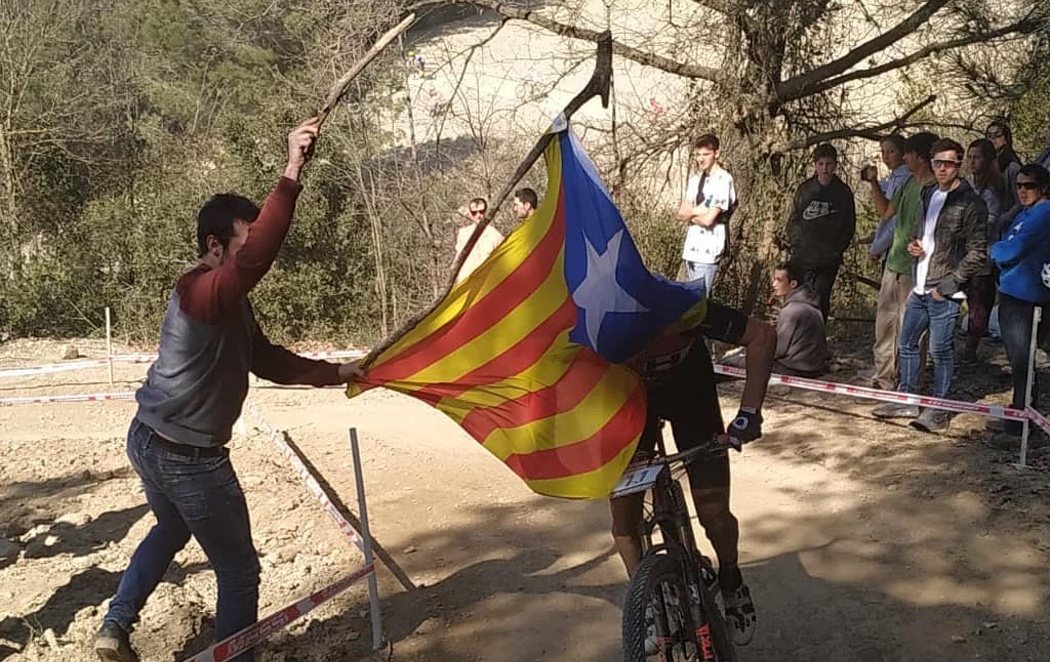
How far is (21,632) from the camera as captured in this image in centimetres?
485

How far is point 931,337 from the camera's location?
7535 mm

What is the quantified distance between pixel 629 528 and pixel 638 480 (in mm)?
711

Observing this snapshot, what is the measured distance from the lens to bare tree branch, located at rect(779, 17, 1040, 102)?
35.4 ft

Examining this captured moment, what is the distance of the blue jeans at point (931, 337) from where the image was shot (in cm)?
738

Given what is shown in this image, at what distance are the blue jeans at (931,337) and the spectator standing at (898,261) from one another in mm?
396

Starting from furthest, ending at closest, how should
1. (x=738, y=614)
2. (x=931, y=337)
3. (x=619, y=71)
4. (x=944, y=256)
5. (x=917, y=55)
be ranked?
1. (x=619, y=71)
2. (x=917, y=55)
3. (x=931, y=337)
4. (x=944, y=256)
5. (x=738, y=614)

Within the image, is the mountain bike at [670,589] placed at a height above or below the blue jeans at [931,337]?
below

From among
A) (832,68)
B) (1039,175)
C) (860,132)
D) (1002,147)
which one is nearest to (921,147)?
(1039,175)

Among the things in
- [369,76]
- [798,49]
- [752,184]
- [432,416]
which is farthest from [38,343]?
[798,49]

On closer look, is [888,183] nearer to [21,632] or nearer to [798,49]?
[798,49]

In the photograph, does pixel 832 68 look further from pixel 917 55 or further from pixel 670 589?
pixel 670 589

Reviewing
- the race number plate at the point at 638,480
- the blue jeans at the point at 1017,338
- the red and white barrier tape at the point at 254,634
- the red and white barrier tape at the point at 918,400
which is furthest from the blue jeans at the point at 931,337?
the red and white barrier tape at the point at 254,634

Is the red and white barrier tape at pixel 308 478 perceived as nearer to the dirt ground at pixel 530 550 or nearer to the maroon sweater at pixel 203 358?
the dirt ground at pixel 530 550

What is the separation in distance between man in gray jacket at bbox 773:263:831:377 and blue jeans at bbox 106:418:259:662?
5482 millimetres
